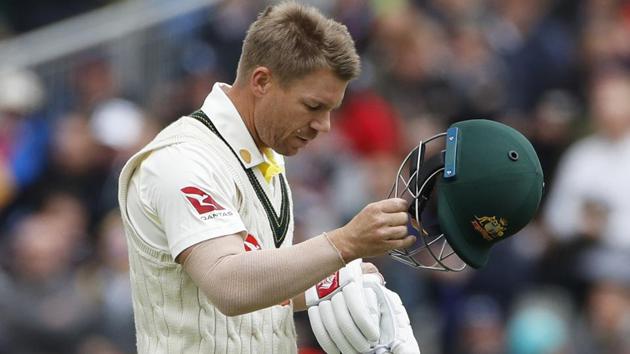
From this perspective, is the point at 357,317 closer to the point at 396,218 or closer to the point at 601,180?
the point at 396,218

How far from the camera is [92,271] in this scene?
10.2 meters

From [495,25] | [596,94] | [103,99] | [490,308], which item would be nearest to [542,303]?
[490,308]

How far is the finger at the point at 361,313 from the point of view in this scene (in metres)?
4.69

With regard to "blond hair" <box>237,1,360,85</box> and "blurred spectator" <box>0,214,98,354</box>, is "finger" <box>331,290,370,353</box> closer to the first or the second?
"blond hair" <box>237,1,360,85</box>

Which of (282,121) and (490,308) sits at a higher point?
(282,121)

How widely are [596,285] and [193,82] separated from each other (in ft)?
13.0

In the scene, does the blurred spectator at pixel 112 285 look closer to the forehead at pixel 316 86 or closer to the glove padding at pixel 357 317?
the glove padding at pixel 357 317

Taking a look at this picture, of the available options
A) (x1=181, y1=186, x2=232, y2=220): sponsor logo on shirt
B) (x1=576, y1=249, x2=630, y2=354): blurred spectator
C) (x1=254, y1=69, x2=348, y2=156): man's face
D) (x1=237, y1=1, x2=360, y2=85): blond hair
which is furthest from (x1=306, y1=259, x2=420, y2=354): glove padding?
(x1=576, y1=249, x2=630, y2=354): blurred spectator

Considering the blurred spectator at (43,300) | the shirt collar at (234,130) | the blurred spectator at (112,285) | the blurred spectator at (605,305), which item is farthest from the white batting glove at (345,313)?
the blurred spectator at (43,300)

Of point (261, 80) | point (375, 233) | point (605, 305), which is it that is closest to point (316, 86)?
point (261, 80)

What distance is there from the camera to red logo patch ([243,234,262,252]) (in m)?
4.56

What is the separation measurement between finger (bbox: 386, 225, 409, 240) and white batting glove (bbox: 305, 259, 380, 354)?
0.62m

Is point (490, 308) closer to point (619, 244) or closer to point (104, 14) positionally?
point (619, 244)

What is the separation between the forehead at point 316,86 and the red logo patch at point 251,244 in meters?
0.49
